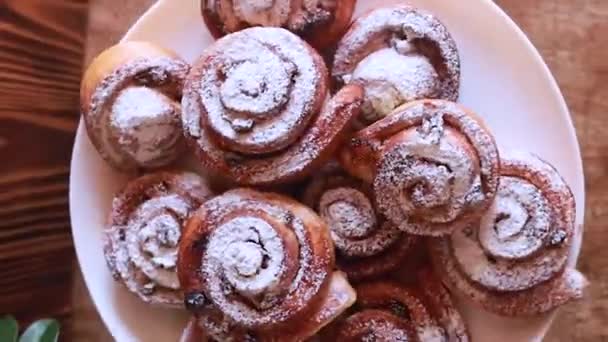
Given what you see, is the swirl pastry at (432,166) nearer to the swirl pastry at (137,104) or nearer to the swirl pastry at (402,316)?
the swirl pastry at (402,316)

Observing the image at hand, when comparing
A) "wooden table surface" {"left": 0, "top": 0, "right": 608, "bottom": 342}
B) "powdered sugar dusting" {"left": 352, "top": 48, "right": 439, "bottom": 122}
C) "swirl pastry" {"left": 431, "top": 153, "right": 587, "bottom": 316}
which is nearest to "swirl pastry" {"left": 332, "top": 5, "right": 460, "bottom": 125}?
"powdered sugar dusting" {"left": 352, "top": 48, "right": 439, "bottom": 122}

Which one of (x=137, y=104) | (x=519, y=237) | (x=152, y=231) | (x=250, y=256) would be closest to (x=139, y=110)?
(x=137, y=104)

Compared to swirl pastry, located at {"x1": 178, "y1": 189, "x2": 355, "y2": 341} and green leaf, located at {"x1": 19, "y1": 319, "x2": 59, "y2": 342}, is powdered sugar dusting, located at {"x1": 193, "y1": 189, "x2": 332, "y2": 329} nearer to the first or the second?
swirl pastry, located at {"x1": 178, "y1": 189, "x2": 355, "y2": 341}

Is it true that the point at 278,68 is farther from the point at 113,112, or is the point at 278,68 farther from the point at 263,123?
the point at 113,112

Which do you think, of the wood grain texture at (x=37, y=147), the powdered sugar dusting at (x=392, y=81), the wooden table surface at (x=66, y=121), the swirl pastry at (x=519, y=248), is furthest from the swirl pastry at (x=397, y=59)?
the wood grain texture at (x=37, y=147)

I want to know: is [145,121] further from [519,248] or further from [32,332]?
[519,248]

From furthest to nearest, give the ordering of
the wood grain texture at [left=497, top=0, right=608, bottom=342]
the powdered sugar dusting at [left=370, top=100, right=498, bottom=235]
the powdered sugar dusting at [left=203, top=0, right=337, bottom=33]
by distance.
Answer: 1. the wood grain texture at [left=497, top=0, right=608, bottom=342]
2. the powdered sugar dusting at [left=203, top=0, right=337, bottom=33]
3. the powdered sugar dusting at [left=370, top=100, right=498, bottom=235]

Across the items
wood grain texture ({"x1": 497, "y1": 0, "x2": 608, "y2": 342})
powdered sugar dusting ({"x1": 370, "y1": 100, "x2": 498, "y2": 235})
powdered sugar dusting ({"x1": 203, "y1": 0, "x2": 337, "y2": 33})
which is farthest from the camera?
wood grain texture ({"x1": 497, "y1": 0, "x2": 608, "y2": 342})

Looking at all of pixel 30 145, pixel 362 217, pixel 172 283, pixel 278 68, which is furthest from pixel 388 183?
pixel 30 145
